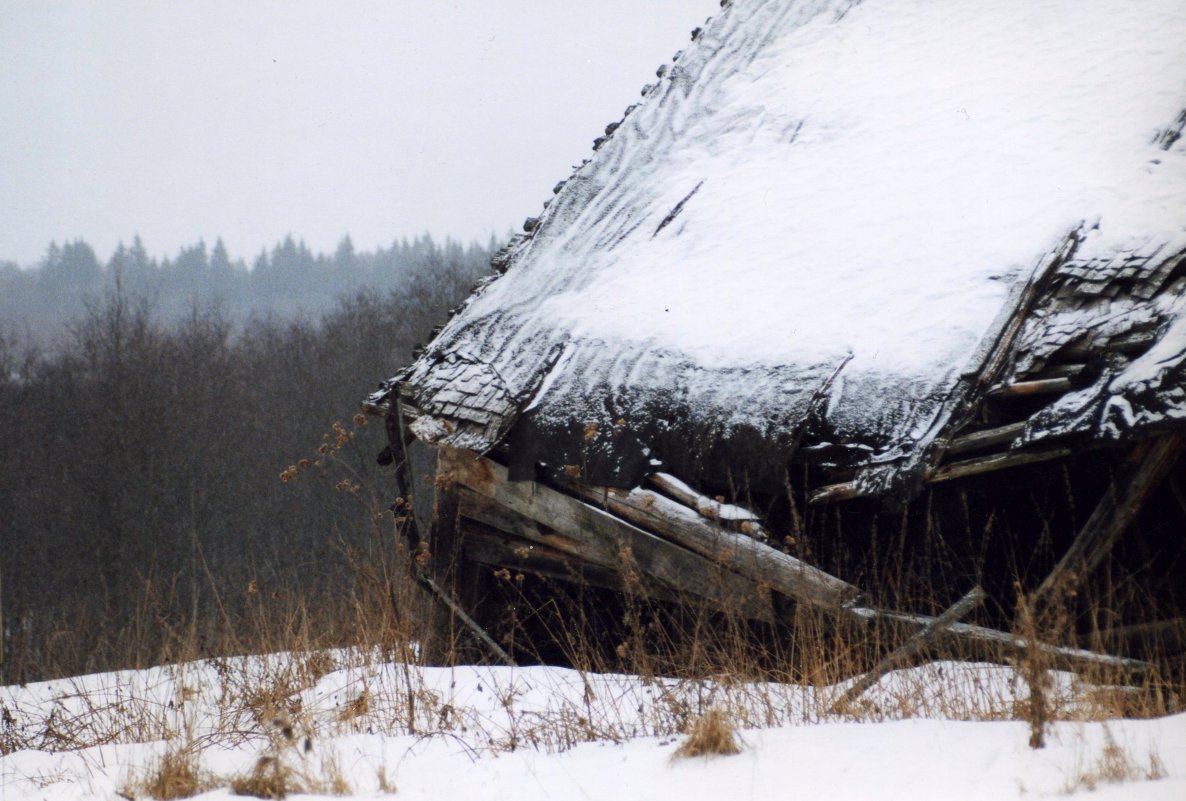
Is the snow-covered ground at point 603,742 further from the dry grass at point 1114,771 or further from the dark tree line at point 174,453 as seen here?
the dark tree line at point 174,453

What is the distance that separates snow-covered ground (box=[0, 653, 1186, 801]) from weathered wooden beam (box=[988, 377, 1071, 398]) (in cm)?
148

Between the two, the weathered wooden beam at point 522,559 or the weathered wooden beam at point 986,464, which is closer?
the weathered wooden beam at point 986,464

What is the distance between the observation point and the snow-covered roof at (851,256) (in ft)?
17.8

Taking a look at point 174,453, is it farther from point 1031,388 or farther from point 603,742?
point 1031,388

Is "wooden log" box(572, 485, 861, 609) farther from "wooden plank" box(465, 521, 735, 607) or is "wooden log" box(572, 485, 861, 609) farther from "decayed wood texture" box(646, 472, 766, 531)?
"wooden plank" box(465, 521, 735, 607)

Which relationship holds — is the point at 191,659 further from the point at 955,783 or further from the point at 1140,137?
the point at 1140,137

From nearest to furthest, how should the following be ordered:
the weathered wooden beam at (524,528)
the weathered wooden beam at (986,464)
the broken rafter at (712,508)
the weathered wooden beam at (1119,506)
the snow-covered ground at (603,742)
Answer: the snow-covered ground at (603,742)
the weathered wooden beam at (1119,506)
the weathered wooden beam at (986,464)
the broken rafter at (712,508)
the weathered wooden beam at (524,528)

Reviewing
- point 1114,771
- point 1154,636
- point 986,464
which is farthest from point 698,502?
point 1114,771

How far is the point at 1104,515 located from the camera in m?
5.12

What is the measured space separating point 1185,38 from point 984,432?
4109mm

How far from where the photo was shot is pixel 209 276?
127 meters

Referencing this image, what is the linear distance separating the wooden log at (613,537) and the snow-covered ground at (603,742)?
0.97 m


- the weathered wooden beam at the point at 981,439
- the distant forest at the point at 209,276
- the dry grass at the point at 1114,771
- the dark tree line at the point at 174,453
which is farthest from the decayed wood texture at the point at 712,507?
the distant forest at the point at 209,276

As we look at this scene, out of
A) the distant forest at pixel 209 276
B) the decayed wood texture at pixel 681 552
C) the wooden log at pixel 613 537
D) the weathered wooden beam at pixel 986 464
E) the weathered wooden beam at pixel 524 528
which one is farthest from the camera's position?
the distant forest at pixel 209 276
